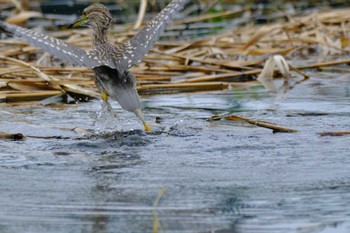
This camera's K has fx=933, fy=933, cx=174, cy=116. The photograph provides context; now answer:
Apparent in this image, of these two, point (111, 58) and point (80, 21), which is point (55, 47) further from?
point (80, 21)

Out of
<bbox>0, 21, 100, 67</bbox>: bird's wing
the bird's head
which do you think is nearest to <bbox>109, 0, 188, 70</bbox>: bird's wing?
<bbox>0, 21, 100, 67</bbox>: bird's wing

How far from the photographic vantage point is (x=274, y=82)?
862 cm

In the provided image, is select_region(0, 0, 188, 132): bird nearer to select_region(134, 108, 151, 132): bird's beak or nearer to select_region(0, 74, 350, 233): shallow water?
select_region(134, 108, 151, 132): bird's beak

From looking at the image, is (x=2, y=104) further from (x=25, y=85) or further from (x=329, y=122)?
(x=329, y=122)

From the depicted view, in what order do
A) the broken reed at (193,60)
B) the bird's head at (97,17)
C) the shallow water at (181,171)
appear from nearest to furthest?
the shallow water at (181,171), the bird's head at (97,17), the broken reed at (193,60)

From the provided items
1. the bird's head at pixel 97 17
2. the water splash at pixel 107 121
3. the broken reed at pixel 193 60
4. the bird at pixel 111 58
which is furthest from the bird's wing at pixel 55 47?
the broken reed at pixel 193 60

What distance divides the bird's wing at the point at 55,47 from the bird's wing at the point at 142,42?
0.20 metres

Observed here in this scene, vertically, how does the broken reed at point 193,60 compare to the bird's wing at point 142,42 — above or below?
below

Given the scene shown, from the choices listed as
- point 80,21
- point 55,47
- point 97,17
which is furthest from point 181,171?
point 80,21

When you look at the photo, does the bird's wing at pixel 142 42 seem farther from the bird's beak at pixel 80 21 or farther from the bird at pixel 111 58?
the bird's beak at pixel 80 21

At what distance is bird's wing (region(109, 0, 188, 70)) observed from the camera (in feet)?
20.4

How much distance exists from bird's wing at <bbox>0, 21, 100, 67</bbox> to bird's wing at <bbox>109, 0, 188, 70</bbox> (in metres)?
0.20

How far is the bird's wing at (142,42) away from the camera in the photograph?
6.22 meters

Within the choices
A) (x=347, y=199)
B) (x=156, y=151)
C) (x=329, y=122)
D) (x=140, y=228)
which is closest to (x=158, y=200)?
(x=140, y=228)
